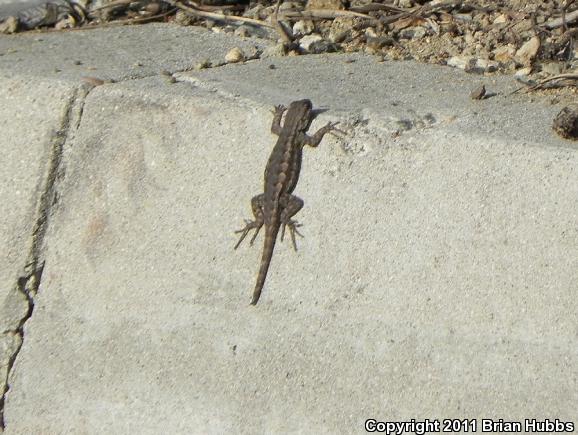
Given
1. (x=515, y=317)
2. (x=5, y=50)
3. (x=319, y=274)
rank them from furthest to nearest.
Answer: (x=5, y=50)
(x=319, y=274)
(x=515, y=317)

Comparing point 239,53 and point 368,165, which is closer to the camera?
point 368,165

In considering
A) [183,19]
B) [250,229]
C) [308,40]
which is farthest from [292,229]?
[183,19]

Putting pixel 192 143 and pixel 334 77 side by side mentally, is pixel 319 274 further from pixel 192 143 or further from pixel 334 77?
pixel 334 77

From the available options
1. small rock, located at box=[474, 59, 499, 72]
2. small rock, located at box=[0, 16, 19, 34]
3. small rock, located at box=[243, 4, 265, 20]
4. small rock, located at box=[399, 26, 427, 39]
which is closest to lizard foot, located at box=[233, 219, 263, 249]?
small rock, located at box=[474, 59, 499, 72]

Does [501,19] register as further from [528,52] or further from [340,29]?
[340,29]

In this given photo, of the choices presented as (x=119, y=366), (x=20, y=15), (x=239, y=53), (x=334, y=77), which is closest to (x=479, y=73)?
(x=334, y=77)

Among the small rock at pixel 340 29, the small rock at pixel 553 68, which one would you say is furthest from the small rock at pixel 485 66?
the small rock at pixel 340 29
